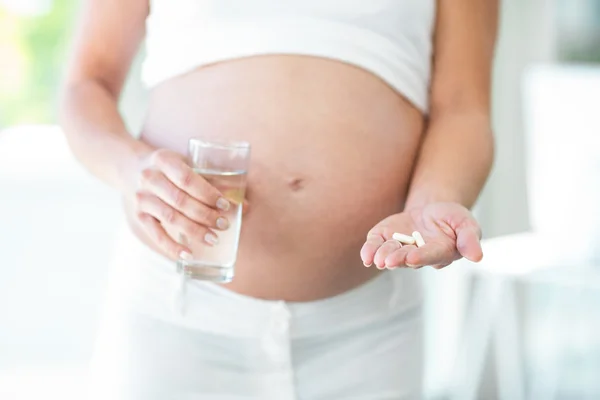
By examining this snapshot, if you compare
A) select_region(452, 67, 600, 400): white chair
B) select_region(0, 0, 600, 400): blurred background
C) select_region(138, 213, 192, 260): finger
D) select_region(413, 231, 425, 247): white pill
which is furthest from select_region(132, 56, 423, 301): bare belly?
select_region(452, 67, 600, 400): white chair

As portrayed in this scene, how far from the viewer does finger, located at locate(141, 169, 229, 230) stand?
1047 mm

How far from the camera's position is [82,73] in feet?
4.30

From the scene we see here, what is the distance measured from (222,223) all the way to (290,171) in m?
0.17

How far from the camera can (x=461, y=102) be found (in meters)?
1.29

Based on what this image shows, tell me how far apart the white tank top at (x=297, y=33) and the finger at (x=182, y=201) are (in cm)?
24

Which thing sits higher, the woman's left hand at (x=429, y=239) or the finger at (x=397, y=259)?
the woman's left hand at (x=429, y=239)

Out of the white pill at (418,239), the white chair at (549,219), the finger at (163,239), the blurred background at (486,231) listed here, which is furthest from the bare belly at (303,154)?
the white chair at (549,219)

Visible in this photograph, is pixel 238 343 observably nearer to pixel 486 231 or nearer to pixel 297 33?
pixel 297 33

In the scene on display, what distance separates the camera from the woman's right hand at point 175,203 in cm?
105

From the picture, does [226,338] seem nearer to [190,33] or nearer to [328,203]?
[328,203]

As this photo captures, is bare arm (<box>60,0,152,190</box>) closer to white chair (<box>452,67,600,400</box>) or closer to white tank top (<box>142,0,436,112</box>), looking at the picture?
white tank top (<box>142,0,436,112</box>)

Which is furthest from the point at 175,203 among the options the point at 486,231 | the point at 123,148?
the point at 486,231

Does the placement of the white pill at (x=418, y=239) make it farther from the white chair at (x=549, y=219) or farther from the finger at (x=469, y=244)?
the white chair at (x=549, y=219)

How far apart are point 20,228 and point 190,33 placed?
4.89ft
